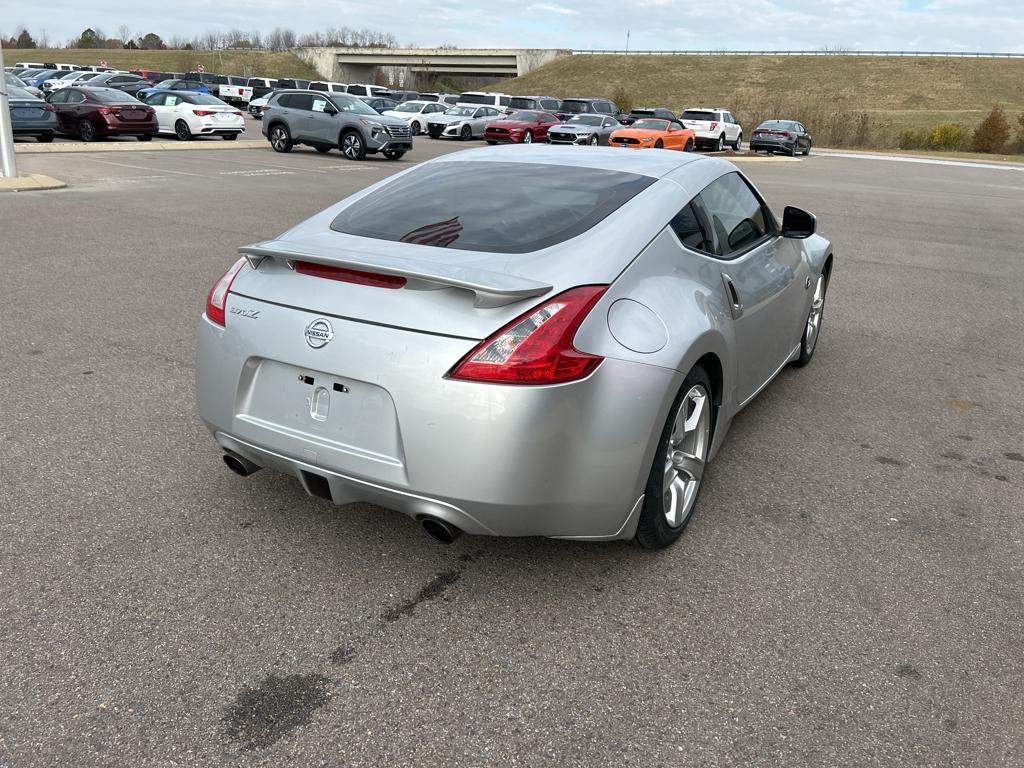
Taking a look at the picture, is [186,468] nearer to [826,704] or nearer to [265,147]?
[826,704]

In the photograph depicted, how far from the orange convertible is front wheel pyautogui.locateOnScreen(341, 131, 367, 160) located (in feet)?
28.3

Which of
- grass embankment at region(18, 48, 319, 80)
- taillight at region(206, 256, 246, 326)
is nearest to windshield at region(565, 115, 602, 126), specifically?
taillight at region(206, 256, 246, 326)

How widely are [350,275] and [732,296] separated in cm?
174

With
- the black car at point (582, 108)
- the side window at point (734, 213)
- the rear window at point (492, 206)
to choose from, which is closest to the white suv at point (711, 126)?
the black car at point (582, 108)

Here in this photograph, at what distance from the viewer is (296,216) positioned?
41.3 ft

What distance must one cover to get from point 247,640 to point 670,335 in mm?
1805

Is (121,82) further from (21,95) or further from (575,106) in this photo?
(575,106)

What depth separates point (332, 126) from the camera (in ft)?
77.8

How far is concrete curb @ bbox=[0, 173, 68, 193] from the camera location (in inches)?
543

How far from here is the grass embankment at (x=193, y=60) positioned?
414ft

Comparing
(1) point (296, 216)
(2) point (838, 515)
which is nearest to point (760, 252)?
(2) point (838, 515)

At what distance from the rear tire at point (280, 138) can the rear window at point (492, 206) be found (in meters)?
21.7

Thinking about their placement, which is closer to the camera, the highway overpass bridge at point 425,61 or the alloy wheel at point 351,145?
the alloy wheel at point 351,145

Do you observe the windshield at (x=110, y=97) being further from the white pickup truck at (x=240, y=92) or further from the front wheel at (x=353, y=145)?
the white pickup truck at (x=240, y=92)
